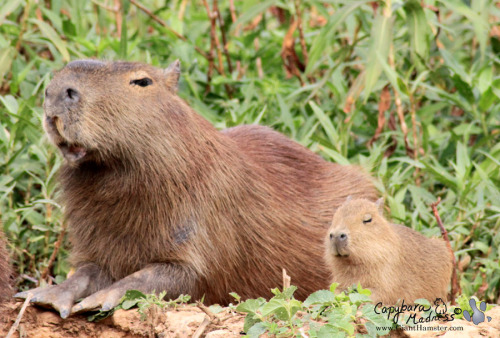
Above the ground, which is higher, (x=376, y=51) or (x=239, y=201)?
(x=376, y=51)

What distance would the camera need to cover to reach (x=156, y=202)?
3.94 m

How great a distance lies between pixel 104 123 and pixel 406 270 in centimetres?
157

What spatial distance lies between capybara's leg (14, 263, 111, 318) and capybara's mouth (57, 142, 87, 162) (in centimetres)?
60

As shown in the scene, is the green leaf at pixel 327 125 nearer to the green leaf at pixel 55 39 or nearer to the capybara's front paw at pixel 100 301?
the green leaf at pixel 55 39

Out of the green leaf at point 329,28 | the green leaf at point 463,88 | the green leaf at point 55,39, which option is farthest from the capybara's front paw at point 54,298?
the green leaf at point 463,88

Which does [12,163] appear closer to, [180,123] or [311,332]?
[180,123]

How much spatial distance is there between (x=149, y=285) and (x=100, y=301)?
26 cm

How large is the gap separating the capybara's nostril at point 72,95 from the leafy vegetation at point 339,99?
819mm

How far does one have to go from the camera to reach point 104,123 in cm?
372

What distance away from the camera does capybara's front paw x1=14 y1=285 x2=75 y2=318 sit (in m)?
3.68

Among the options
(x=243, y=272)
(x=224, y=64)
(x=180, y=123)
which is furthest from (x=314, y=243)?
(x=224, y=64)

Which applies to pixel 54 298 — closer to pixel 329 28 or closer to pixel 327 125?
pixel 327 125

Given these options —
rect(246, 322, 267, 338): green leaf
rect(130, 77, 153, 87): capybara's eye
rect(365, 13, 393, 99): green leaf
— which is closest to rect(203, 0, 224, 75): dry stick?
rect(365, 13, 393, 99): green leaf

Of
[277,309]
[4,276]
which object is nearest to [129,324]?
[4,276]
